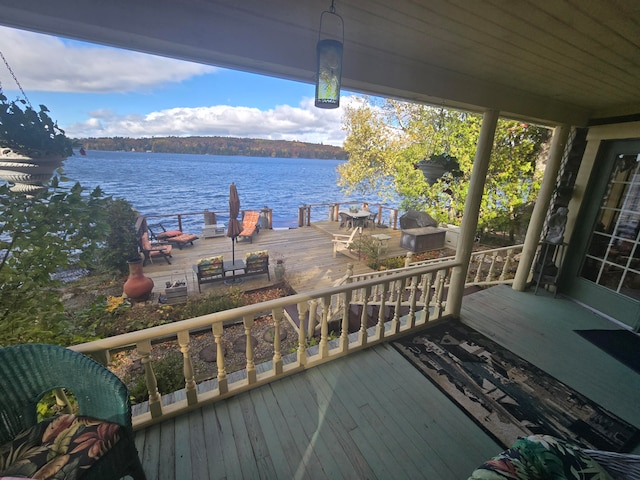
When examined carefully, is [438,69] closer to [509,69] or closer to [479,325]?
[509,69]

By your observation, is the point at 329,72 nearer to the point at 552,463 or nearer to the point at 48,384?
the point at 552,463

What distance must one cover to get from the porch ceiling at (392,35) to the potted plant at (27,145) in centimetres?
49

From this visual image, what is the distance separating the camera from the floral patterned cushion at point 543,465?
0.85m

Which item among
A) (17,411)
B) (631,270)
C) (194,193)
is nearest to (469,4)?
(17,411)

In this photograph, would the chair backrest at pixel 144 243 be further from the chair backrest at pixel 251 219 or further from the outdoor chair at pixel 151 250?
the chair backrest at pixel 251 219

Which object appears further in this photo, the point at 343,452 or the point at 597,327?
the point at 597,327

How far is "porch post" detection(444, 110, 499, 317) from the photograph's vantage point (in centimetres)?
245

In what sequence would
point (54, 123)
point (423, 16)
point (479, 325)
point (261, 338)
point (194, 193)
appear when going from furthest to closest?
point (194, 193), point (261, 338), point (479, 325), point (54, 123), point (423, 16)

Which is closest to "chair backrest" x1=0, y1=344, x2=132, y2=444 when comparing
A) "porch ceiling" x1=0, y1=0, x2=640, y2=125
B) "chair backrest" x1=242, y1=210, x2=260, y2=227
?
"porch ceiling" x1=0, y1=0, x2=640, y2=125

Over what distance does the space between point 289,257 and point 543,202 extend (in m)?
5.41

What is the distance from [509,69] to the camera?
1.89m

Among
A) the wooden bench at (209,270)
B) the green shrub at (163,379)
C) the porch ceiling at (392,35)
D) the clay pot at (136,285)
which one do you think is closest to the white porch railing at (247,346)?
the green shrub at (163,379)

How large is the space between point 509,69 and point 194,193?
25.2 metres

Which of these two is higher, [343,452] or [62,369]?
[62,369]
